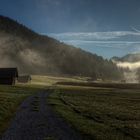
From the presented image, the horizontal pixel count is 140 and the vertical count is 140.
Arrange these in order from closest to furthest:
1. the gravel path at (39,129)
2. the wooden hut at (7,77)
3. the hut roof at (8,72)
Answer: the gravel path at (39,129) < the wooden hut at (7,77) < the hut roof at (8,72)

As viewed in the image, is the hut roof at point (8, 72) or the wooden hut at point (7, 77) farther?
the hut roof at point (8, 72)

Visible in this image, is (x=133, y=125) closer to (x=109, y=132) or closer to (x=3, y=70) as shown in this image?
(x=109, y=132)

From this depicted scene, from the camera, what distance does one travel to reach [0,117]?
3522 cm

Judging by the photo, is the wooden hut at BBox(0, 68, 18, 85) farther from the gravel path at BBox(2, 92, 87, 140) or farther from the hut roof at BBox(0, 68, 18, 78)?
the gravel path at BBox(2, 92, 87, 140)

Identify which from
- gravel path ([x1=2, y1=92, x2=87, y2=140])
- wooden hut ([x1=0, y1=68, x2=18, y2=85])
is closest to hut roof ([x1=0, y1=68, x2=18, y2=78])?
wooden hut ([x1=0, y1=68, x2=18, y2=85])

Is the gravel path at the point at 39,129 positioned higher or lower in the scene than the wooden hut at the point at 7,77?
lower

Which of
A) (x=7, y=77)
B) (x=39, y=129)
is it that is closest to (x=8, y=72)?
(x=7, y=77)

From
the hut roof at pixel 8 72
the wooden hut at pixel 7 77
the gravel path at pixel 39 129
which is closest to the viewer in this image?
the gravel path at pixel 39 129

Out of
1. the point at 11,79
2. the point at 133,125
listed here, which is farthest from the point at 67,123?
the point at 11,79

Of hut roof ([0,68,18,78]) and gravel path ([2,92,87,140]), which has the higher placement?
hut roof ([0,68,18,78])

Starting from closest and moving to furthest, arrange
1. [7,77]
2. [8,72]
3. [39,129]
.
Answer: [39,129] < [7,77] < [8,72]

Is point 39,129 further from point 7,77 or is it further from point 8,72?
point 8,72

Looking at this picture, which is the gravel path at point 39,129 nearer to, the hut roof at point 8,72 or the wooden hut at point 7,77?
the wooden hut at point 7,77

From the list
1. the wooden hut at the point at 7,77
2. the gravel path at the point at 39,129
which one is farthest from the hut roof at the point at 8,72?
the gravel path at the point at 39,129
